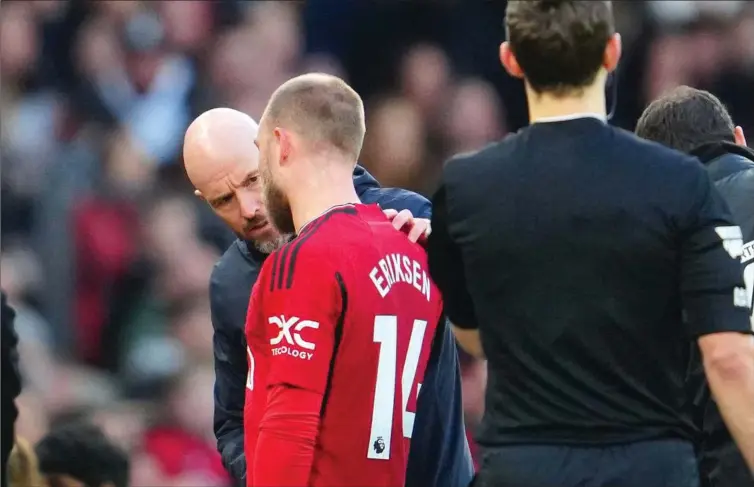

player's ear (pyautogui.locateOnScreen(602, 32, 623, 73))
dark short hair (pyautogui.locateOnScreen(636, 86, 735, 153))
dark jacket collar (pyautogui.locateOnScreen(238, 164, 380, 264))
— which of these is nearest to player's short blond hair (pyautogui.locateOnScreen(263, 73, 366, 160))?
dark jacket collar (pyautogui.locateOnScreen(238, 164, 380, 264))

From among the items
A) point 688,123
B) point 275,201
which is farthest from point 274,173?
point 688,123

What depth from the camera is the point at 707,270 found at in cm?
195

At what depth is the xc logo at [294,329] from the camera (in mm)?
2199

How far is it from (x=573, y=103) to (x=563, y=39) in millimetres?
111

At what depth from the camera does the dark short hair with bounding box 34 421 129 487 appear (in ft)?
13.0

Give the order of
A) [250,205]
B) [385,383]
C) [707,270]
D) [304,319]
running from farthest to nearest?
[250,205]
[385,383]
[304,319]
[707,270]

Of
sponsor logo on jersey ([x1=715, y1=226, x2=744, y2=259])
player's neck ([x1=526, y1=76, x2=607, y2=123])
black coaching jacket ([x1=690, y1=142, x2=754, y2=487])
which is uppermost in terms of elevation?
player's neck ([x1=526, y1=76, x2=607, y2=123])

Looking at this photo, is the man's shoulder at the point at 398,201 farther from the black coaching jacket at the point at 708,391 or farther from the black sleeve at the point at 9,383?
the black sleeve at the point at 9,383

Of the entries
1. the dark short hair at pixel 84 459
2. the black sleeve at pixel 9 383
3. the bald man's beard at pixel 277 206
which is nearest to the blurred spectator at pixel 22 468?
the dark short hair at pixel 84 459

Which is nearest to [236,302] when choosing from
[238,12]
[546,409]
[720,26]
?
[546,409]

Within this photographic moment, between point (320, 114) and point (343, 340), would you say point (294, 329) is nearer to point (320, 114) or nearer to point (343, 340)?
point (343, 340)

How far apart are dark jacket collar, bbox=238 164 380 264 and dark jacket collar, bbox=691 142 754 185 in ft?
2.67

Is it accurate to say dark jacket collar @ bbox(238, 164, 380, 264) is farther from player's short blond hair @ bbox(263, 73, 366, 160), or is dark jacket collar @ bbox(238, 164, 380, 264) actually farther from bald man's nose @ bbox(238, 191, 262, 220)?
player's short blond hair @ bbox(263, 73, 366, 160)

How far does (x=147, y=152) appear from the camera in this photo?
5.53 metres
